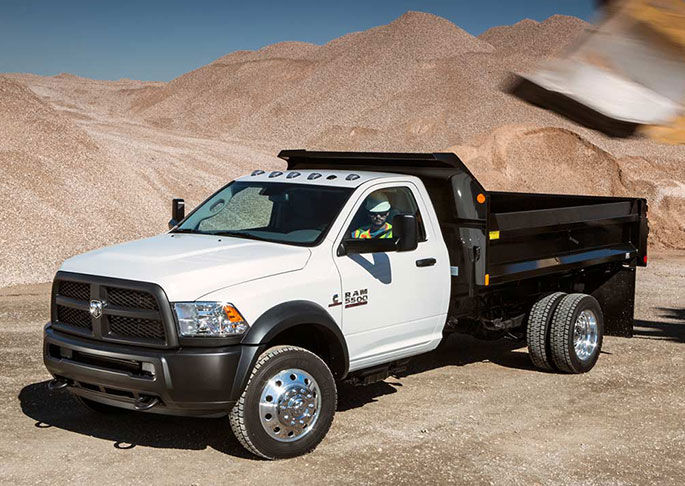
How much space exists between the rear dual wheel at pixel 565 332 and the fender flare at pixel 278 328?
300 cm

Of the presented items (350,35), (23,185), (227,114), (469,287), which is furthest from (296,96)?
(469,287)

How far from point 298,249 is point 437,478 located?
2.01 m

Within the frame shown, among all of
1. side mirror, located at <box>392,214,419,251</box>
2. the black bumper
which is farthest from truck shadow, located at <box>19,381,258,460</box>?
side mirror, located at <box>392,214,419,251</box>

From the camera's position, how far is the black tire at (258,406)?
6398 millimetres

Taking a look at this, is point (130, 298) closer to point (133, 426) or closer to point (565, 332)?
point (133, 426)

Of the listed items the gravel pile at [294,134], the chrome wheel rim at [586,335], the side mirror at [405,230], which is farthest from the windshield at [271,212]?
the chrome wheel rim at [586,335]

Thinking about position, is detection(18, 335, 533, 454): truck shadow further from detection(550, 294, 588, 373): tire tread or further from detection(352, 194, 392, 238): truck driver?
detection(352, 194, 392, 238): truck driver

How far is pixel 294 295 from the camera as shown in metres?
6.73

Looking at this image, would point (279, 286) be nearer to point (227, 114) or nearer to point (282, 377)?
point (282, 377)

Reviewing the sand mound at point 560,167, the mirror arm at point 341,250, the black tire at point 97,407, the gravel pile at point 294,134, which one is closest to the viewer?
the mirror arm at point 341,250

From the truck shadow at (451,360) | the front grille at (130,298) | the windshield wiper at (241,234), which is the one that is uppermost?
the windshield wiper at (241,234)

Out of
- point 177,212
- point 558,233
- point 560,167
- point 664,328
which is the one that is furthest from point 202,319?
point 560,167

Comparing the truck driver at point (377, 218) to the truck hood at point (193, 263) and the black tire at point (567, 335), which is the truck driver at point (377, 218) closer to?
the truck hood at point (193, 263)

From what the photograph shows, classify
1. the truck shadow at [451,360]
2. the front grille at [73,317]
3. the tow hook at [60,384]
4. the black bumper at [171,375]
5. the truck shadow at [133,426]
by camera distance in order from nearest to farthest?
1. the black bumper at [171,375]
2. the front grille at [73,317]
3. the tow hook at [60,384]
4. the truck shadow at [133,426]
5. the truck shadow at [451,360]
